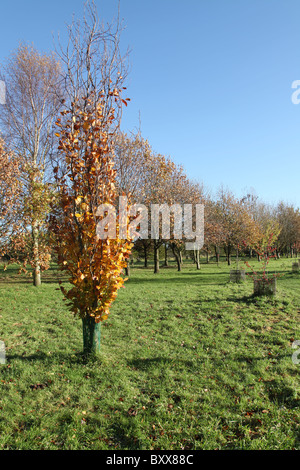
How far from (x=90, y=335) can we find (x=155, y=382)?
1702 mm

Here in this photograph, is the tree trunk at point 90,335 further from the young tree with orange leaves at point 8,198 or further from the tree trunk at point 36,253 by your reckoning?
the tree trunk at point 36,253

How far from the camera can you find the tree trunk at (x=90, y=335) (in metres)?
6.06

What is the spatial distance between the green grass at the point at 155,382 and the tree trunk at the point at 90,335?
19 cm

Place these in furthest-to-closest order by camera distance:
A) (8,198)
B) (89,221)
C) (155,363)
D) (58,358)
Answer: (8,198)
(58,358)
(155,363)
(89,221)

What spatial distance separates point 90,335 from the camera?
611 cm

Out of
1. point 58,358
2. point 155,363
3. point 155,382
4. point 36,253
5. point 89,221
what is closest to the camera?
point 155,382

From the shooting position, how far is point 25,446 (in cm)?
360

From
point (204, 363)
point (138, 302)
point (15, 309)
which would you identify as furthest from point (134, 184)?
point (204, 363)

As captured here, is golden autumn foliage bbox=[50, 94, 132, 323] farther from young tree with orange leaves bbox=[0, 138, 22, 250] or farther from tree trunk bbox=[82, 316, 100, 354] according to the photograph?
young tree with orange leaves bbox=[0, 138, 22, 250]

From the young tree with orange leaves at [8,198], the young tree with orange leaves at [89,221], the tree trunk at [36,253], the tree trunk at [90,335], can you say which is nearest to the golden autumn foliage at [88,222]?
the young tree with orange leaves at [89,221]

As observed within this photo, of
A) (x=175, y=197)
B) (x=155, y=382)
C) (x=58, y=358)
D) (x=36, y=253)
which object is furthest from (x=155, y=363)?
(x=175, y=197)

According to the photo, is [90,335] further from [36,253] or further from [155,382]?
[36,253]
